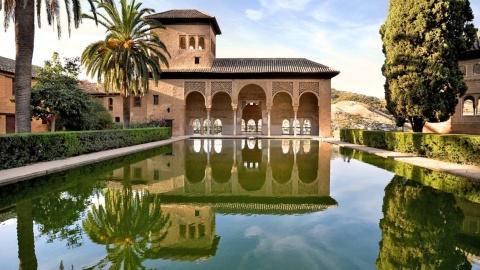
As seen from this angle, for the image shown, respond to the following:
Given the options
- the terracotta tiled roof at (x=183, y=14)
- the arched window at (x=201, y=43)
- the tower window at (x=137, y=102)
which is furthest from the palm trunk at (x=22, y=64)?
the arched window at (x=201, y=43)

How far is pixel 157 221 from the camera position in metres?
4.18

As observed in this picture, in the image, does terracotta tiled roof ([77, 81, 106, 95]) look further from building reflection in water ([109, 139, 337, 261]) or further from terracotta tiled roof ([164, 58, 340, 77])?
building reflection in water ([109, 139, 337, 261])

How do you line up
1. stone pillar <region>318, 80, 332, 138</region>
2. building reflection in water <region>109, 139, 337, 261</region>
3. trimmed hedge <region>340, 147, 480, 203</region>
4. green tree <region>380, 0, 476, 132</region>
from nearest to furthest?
building reflection in water <region>109, 139, 337, 261</region> → trimmed hedge <region>340, 147, 480, 203</region> → green tree <region>380, 0, 476, 132</region> → stone pillar <region>318, 80, 332, 138</region>

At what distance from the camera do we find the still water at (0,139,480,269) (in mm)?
3135

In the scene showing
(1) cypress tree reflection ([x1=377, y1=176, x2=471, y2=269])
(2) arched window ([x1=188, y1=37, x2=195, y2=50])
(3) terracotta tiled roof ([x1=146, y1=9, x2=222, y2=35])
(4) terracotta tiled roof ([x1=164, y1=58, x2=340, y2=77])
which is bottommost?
(1) cypress tree reflection ([x1=377, y1=176, x2=471, y2=269])

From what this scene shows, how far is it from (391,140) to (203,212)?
42.7ft

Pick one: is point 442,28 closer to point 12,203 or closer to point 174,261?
point 174,261

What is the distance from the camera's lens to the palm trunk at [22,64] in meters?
10.7

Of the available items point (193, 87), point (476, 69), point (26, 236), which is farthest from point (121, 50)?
point (476, 69)

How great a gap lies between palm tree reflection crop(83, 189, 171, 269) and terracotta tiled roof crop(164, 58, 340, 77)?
78.7 feet

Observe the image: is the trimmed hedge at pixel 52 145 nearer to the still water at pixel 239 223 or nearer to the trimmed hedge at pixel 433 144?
the still water at pixel 239 223

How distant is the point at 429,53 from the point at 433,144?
5619mm

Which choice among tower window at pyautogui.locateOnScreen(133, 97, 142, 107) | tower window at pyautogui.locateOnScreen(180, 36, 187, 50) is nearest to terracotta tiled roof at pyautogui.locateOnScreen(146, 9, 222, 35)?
tower window at pyautogui.locateOnScreen(180, 36, 187, 50)

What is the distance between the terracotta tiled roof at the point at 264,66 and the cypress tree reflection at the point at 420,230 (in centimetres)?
2285
